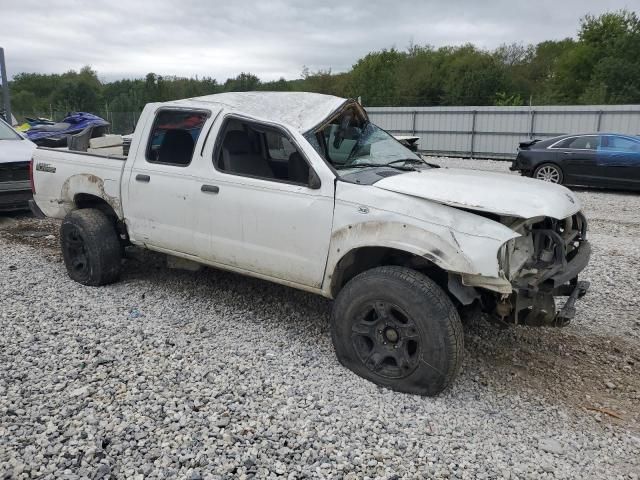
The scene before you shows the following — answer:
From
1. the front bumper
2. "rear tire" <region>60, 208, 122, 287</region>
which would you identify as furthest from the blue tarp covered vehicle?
the front bumper

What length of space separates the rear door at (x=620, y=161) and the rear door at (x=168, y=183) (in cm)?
1099

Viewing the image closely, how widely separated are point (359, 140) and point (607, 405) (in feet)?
8.76

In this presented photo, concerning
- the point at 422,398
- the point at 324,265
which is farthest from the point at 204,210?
the point at 422,398

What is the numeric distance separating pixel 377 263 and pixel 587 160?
35.3ft

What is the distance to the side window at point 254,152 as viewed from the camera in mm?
4293

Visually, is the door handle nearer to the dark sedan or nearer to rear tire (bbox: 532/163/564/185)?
the dark sedan

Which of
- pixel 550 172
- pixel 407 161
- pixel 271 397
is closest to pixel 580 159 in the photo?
pixel 550 172

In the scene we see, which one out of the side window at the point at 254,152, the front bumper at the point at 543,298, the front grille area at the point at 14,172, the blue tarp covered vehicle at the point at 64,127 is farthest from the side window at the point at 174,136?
the blue tarp covered vehicle at the point at 64,127

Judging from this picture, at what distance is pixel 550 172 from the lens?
43.6 feet

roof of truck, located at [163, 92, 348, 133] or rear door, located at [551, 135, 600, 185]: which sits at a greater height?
roof of truck, located at [163, 92, 348, 133]

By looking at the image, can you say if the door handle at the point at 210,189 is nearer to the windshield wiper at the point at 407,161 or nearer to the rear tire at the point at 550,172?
the windshield wiper at the point at 407,161

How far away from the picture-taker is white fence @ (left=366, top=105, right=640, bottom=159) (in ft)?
64.4

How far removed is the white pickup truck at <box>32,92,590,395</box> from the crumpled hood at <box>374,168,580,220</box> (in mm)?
13

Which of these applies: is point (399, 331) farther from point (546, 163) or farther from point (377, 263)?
point (546, 163)
